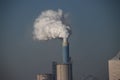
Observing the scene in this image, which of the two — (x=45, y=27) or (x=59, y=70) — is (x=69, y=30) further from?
(x=59, y=70)

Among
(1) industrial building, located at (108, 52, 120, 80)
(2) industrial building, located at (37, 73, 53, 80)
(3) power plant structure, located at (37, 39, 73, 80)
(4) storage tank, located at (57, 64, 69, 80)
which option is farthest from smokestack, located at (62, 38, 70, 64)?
(1) industrial building, located at (108, 52, 120, 80)

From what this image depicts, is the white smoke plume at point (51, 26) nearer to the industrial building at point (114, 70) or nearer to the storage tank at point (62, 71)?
the storage tank at point (62, 71)

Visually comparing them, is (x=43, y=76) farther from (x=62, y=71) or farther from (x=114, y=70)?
(x=114, y=70)

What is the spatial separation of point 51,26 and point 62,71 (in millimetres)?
1553

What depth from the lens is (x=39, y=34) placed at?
Result: 693 centimetres

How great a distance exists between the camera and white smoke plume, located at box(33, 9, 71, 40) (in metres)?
6.72

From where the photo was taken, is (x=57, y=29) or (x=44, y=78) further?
(x=57, y=29)

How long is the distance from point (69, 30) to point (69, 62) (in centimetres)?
107

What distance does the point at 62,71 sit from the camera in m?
7.06

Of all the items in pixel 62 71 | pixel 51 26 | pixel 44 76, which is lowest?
pixel 44 76

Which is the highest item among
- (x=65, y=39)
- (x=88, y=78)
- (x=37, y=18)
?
(x=37, y=18)

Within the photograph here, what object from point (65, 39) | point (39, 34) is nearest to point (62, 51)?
point (65, 39)

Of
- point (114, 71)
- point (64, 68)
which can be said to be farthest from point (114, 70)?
point (64, 68)

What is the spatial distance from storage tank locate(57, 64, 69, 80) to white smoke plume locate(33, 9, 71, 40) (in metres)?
1.02
